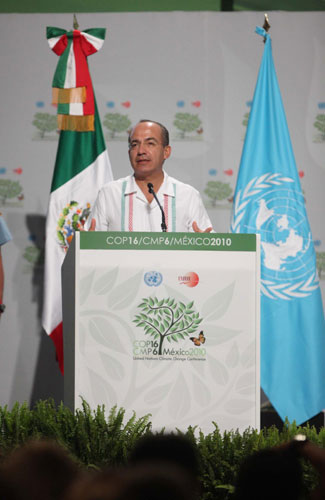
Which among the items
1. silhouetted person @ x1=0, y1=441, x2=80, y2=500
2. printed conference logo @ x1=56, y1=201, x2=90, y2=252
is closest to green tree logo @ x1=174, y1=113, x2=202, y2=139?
printed conference logo @ x1=56, y1=201, x2=90, y2=252

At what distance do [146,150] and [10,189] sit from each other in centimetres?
160

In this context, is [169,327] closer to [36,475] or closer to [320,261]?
[36,475]

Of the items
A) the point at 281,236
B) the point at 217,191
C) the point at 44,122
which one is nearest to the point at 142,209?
the point at 281,236

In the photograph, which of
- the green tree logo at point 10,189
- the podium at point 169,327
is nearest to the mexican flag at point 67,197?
the green tree logo at point 10,189

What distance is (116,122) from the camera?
13.2 ft

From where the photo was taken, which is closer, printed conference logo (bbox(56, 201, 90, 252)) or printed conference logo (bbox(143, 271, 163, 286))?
printed conference logo (bbox(143, 271, 163, 286))

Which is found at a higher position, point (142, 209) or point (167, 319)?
point (142, 209)

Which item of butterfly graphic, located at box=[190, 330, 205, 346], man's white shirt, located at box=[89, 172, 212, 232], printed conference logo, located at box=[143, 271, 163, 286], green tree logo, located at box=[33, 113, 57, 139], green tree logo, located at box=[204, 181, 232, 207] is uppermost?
green tree logo, located at box=[33, 113, 57, 139]

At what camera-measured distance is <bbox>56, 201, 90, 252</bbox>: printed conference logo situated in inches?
139

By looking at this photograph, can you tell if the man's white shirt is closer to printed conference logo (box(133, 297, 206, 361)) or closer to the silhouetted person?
printed conference logo (box(133, 297, 206, 361))

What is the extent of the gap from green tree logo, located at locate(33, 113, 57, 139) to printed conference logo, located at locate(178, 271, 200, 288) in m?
2.61

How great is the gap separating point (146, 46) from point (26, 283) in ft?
5.88

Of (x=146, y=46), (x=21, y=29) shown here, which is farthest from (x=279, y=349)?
(x=21, y=29)

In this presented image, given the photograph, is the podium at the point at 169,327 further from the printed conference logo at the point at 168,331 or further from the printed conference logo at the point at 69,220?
the printed conference logo at the point at 69,220
